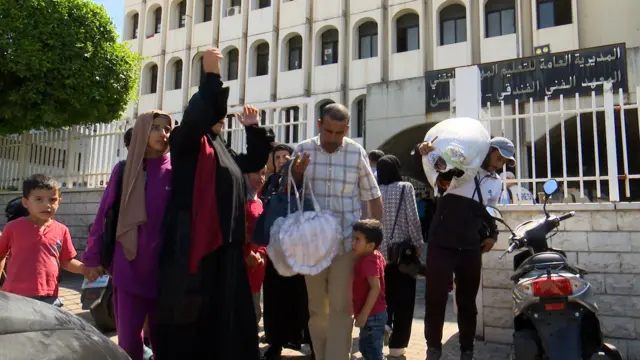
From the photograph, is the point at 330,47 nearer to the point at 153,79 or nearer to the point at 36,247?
the point at 153,79

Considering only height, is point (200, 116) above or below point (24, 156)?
below

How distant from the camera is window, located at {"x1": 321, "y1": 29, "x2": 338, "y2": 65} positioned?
20219 mm

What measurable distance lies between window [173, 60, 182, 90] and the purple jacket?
22220 millimetres

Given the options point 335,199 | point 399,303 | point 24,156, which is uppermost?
point 24,156

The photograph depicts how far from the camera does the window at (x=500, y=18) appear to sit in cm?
1716

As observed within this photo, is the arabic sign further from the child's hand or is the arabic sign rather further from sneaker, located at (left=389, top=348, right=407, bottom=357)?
the child's hand

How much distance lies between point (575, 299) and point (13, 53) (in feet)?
27.7

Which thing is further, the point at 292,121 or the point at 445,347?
the point at 292,121

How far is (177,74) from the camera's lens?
24.0 m

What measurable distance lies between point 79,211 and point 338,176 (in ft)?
20.9

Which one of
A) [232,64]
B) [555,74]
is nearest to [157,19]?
[232,64]

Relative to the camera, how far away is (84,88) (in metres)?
8.44

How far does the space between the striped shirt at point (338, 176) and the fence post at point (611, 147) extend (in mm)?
2398

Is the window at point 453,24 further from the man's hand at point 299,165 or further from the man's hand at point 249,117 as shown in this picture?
the man's hand at point 249,117
